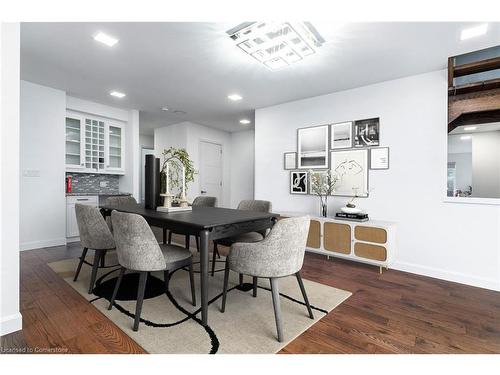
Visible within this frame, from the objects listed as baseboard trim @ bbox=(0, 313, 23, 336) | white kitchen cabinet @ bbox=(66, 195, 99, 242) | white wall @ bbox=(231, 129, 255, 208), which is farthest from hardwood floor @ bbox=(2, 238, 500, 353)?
white wall @ bbox=(231, 129, 255, 208)

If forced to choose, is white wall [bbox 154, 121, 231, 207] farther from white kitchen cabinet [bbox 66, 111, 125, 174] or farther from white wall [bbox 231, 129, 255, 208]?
white kitchen cabinet [bbox 66, 111, 125, 174]

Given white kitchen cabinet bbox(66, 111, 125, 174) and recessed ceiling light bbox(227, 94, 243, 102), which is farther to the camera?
white kitchen cabinet bbox(66, 111, 125, 174)

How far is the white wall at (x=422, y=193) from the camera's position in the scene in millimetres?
2850

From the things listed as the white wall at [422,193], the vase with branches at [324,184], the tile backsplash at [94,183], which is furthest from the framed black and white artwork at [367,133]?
the tile backsplash at [94,183]

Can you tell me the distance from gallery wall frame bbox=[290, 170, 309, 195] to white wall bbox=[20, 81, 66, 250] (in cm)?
390

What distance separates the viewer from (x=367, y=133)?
142 inches

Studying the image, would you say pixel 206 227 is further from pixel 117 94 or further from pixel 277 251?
pixel 117 94

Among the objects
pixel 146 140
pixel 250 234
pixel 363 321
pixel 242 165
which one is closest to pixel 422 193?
pixel 363 321

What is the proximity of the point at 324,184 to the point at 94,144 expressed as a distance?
438 cm

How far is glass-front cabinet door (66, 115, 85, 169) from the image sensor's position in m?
4.58

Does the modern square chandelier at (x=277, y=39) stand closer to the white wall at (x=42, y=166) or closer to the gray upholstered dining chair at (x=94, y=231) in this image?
the gray upholstered dining chair at (x=94, y=231)

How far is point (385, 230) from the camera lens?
10.2ft

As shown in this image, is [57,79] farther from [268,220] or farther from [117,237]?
[268,220]

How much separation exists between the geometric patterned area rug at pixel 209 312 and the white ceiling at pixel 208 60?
2485 millimetres
